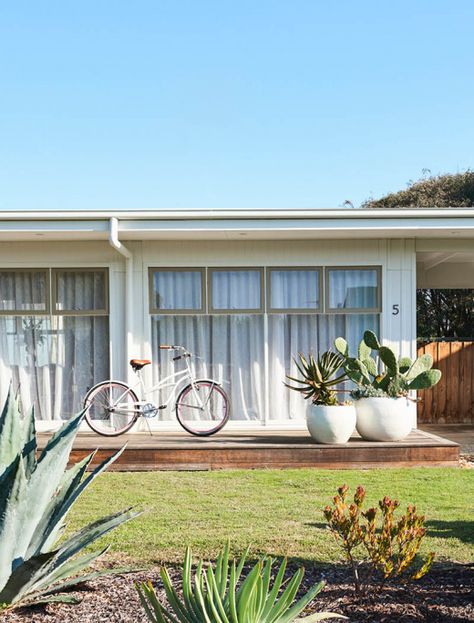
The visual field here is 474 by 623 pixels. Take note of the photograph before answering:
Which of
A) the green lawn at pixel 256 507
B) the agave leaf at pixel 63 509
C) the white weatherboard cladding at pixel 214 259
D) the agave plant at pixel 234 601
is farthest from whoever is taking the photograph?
the white weatherboard cladding at pixel 214 259

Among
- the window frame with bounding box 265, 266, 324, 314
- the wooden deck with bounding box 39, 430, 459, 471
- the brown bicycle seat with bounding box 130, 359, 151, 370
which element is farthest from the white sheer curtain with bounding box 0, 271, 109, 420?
the window frame with bounding box 265, 266, 324, 314

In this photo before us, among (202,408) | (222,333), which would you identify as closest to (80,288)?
(222,333)

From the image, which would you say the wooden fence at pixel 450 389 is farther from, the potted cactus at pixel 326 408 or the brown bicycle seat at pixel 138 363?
the brown bicycle seat at pixel 138 363

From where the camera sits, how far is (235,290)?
1001 centimetres

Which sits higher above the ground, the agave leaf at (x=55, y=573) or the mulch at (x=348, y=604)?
the agave leaf at (x=55, y=573)

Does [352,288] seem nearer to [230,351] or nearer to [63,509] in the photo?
[230,351]

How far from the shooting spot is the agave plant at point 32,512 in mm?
2844

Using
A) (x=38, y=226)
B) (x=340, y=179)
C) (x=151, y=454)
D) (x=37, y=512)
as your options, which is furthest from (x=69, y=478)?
(x=340, y=179)

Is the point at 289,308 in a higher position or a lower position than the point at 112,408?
higher

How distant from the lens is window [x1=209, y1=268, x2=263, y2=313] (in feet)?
32.7

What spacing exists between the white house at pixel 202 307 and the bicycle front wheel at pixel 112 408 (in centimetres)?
47

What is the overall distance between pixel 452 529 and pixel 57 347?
20.1 feet

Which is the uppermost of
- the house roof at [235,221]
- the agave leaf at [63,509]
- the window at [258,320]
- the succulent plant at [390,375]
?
the house roof at [235,221]

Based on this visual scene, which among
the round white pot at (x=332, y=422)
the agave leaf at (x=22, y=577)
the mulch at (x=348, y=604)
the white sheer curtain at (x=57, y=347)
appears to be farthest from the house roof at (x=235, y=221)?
the agave leaf at (x=22, y=577)
